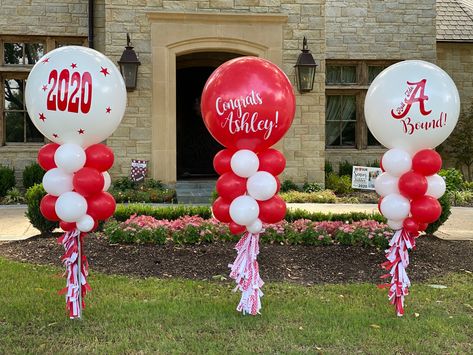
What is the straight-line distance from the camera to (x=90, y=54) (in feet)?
13.4

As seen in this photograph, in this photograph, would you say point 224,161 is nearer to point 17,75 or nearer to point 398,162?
point 398,162

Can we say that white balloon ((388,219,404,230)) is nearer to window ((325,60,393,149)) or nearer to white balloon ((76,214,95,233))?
white balloon ((76,214,95,233))

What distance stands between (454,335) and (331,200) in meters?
6.83

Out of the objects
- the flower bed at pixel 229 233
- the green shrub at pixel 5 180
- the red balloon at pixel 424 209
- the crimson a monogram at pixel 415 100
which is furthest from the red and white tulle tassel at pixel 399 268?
the green shrub at pixel 5 180

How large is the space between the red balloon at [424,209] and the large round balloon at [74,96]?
243 centimetres

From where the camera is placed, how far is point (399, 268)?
441cm

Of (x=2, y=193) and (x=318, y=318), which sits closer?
(x=318, y=318)

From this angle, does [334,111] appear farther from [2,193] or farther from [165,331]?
[165,331]

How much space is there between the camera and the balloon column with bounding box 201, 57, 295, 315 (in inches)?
158

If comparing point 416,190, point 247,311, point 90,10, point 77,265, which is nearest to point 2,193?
point 90,10

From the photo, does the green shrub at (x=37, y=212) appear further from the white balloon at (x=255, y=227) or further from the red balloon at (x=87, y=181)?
the white balloon at (x=255, y=227)

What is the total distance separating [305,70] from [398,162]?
731cm

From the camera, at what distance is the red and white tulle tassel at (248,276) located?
14.0 ft

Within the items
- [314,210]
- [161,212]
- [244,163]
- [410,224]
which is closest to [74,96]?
[244,163]
